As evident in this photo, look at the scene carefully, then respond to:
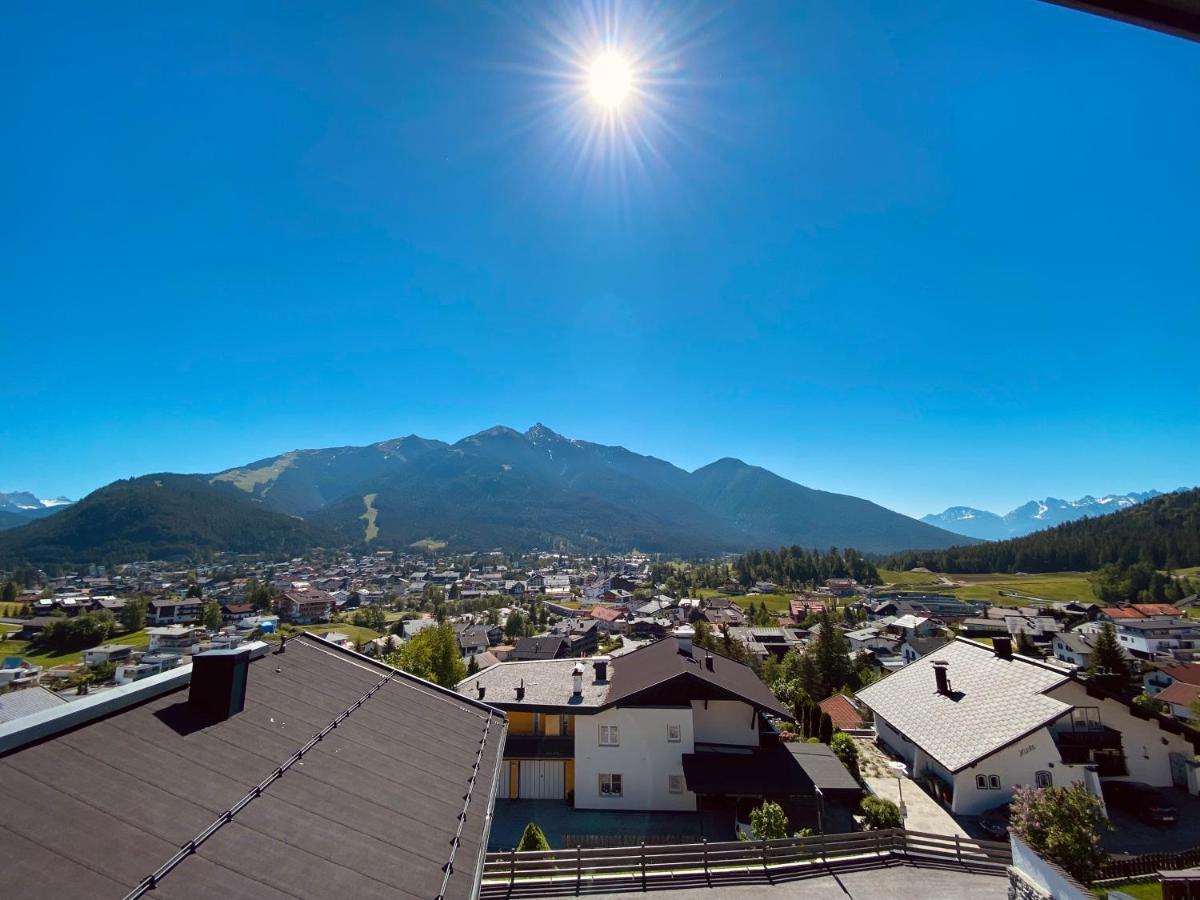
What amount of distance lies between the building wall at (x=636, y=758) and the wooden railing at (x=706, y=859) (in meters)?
7.94

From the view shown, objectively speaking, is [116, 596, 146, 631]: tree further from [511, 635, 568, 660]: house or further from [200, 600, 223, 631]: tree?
[511, 635, 568, 660]: house

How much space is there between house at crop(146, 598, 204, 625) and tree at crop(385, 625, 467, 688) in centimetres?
12732

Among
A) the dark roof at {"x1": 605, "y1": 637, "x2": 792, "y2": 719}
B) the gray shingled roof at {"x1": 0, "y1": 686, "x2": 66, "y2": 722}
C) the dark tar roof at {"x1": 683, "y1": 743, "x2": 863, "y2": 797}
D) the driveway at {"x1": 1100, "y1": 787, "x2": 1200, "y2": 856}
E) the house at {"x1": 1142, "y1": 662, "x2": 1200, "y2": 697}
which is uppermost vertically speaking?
the dark roof at {"x1": 605, "y1": 637, "x2": 792, "y2": 719}

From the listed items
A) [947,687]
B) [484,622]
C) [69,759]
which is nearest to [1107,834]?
[947,687]

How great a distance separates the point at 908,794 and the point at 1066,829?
→ 11742mm

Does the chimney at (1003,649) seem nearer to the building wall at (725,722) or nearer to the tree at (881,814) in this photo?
the tree at (881,814)

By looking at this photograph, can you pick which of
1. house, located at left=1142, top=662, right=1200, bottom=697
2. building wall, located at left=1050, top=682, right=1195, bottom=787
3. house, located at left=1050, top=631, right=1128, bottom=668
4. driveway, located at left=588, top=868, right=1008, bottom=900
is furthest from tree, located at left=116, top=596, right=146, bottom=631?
house, located at left=1142, top=662, right=1200, bottom=697

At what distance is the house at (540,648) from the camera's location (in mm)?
86688

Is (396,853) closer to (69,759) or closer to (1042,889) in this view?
(69,759)

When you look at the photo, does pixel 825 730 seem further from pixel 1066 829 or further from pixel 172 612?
pixel 172 612

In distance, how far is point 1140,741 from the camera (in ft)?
86.8

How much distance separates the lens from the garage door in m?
25.0

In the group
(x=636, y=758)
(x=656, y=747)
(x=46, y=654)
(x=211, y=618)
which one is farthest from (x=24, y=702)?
(x=211, y=618)

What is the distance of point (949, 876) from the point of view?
1648 cm
